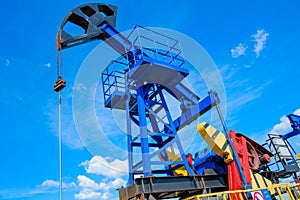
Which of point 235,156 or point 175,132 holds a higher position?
point 175,132

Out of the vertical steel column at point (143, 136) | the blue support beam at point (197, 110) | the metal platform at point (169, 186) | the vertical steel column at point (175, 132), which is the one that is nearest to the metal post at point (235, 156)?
the blue support beam at point (197, 110)

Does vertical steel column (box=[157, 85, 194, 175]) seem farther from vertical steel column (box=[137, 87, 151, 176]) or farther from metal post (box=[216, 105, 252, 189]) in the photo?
metal post (box=[216, 105, 252, 189])

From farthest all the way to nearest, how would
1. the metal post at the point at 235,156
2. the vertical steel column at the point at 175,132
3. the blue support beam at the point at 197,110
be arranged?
the blue support beam at the point at 197,110 < the vertical steel column at the point at 175,132 < the metal post at the point at 235,156

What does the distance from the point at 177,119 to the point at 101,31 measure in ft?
15.1

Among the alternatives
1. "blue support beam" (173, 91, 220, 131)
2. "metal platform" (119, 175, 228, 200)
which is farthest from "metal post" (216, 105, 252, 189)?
"metal platform" (119, 175, 228, 200)

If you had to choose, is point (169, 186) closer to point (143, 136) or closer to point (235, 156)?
point (143, 136)

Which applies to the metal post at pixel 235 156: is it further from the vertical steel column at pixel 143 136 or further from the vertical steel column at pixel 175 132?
the vertical steel column at pixel 143 136

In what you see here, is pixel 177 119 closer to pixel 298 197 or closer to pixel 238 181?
pixel 238 181

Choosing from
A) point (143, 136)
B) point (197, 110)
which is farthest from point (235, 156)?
point (143, 136)

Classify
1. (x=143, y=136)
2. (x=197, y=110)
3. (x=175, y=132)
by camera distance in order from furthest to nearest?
(x=197, y=110) < (x=175, y=132) < (x=143, y=136)

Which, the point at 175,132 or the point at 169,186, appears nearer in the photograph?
the point at 169,186

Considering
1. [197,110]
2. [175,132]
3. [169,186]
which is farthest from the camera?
[197,110]

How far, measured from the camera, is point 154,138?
9.41 meters

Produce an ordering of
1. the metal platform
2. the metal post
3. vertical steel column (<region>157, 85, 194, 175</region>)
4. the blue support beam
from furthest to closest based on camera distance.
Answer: the blue support beam < vertical steel column (<region>157, 85, 194, 175</region>) < the metal post < the metal platform
